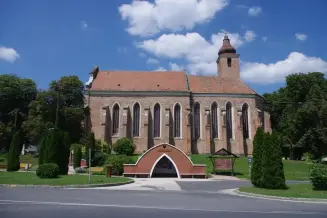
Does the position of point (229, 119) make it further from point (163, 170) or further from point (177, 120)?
point (163, 170)

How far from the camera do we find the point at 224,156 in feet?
108

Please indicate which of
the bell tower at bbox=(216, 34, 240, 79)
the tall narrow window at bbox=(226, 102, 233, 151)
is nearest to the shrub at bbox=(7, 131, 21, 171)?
the tall narrow window at bbox=(226, 102, 233, 151)

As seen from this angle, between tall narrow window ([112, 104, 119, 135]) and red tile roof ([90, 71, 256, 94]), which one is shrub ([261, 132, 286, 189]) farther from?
tall narrow window ([112, 104, 119, 135])

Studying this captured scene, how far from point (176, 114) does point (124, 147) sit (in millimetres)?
11496

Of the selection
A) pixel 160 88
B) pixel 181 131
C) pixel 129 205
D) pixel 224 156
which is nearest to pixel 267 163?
pixel 129 205

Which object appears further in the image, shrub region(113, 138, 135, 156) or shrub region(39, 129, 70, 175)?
shrub region(113, 138, 135, 156)

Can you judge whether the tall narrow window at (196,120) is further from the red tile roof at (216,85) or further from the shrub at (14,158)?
the shrub at (14,158)

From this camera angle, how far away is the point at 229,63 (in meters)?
57.5

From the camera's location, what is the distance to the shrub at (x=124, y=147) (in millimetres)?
43750

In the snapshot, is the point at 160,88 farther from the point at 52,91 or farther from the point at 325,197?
the point at 325,197

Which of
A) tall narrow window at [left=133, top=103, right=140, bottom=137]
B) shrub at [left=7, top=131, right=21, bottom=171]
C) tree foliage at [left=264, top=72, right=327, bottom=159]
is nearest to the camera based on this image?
shrub at [left=7, top=131, right=21, bottom=171]

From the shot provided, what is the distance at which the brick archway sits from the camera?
92.9ft

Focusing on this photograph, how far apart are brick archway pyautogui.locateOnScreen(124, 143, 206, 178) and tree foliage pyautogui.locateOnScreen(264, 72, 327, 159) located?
82.9 ft

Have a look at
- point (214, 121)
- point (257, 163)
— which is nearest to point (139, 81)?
point (214, 121)
